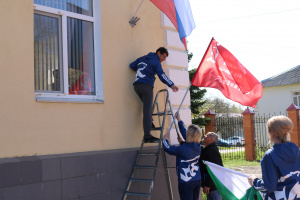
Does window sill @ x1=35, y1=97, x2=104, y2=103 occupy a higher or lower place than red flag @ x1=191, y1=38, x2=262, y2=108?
lower

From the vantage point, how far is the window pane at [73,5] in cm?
525

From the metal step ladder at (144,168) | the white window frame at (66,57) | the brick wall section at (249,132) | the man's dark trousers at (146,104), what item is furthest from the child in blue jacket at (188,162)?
the brick wall section at (249,132)

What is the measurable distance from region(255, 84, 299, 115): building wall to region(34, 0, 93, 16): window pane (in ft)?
92.5

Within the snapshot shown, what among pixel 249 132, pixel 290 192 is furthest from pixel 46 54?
pixel 249 132

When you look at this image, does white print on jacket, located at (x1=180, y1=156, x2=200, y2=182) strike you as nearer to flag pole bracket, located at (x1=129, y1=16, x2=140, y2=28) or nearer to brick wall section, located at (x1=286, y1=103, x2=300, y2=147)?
flag pole bracket, located at (x1=129, y1=16, x2=140, y2=28)

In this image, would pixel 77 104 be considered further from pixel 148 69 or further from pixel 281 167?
pixel 281 167

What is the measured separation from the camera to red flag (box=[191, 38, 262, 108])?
19.7 feet

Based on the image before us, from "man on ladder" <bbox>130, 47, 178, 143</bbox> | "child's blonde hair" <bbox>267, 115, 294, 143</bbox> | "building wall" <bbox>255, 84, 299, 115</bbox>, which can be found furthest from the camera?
"building wall" <bbox>255, 84, 299, 115</bbox>

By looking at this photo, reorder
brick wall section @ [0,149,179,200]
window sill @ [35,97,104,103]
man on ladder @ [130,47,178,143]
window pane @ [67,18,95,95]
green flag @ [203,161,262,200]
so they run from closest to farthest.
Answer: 1. green flag @ [203,161,262,200]
2. brick wall section @ [0,149,179,200]
3. window sill @ [35,97,104,103]
4. window pane @ [67,18,95,95]
5. man on ladder @ [130,47,178,143]

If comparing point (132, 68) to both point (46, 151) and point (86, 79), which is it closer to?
point (86, 79)

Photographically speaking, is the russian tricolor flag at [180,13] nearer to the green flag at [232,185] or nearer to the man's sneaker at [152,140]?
the man's sneaker at [152,140]

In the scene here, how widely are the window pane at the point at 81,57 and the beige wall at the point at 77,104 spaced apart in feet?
0.78

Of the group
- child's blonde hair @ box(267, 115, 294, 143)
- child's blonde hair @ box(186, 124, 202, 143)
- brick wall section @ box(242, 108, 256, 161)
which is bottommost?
brick wall section @ box(242, 108, 256, 161)

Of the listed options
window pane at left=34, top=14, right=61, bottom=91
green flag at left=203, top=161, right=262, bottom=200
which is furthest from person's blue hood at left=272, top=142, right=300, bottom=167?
window pane at left=34, top=14, right=61, bottom=91
